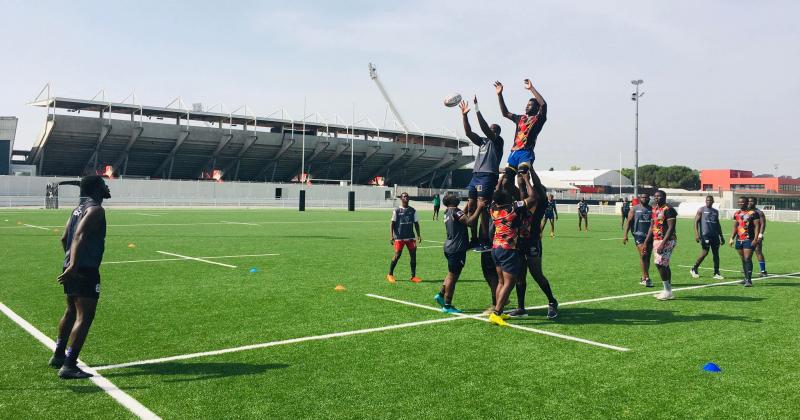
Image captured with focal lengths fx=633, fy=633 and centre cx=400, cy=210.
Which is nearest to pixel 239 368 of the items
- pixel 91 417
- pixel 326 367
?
pixel 326 367

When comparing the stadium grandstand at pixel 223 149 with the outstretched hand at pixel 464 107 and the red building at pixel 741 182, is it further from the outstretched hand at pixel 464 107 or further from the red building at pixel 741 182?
the outstretched hand at pixel 464 107

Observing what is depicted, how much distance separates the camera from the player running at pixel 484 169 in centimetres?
880

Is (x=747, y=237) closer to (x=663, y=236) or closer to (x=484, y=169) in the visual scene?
(x=663, y=236)

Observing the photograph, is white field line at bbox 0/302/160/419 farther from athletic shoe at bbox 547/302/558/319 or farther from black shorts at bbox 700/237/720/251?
black shorts at bbox 700/237/720/251

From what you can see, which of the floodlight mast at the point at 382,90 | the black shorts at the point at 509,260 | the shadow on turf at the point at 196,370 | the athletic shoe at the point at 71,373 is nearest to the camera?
the athletic shoe at the point at 71,373

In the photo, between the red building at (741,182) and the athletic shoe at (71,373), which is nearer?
the athletic shoe at (71,373)

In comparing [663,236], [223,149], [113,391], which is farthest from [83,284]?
[223,149]

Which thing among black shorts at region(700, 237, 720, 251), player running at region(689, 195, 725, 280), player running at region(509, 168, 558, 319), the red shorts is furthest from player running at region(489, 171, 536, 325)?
black shorts at region(700, 237, 720, 251)

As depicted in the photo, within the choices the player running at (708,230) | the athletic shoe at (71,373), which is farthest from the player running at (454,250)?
the player running at (708,230)

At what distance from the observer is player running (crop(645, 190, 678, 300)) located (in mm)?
10617

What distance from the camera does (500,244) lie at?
8.15m

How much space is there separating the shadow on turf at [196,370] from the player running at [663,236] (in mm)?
7039

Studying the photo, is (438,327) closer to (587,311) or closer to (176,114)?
(587,311)

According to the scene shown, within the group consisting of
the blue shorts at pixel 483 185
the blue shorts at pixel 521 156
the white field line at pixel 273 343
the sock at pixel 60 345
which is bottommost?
the white field line at pixel 273 343
